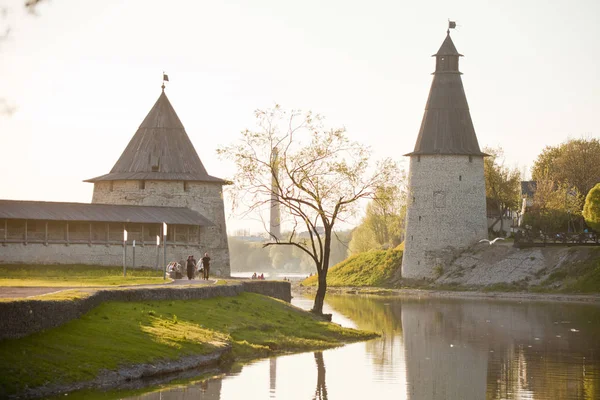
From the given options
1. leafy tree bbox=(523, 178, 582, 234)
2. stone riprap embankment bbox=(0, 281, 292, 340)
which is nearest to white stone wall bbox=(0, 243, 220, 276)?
stone riprap embankment bbox=(0, 281, 292, 340)

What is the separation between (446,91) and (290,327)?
3989 centimetres

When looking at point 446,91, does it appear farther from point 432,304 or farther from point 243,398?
point 243,398

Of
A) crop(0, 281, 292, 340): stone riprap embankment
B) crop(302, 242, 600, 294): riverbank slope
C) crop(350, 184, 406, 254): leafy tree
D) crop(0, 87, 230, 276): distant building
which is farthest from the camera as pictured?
crop(350, 184, 406, 254): leafy tree

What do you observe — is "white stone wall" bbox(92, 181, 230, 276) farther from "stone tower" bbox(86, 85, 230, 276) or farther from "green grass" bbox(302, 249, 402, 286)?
"green grass" bbox(302, 249, 402, 286)

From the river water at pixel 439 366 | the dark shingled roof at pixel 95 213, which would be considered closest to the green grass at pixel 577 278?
the river water at pixel 439 366

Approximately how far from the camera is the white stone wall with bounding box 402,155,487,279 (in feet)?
226

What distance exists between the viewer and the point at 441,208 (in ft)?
227

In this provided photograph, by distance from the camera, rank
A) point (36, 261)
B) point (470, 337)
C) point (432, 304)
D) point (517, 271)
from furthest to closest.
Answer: point (517, 271) < point (432, 304) < point (36, 261) < point (470, 337)

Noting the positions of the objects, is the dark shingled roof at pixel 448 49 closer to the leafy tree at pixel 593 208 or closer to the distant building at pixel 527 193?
the leafy tree at pixel 593 208

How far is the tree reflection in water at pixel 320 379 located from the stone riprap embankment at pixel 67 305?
4101 mm

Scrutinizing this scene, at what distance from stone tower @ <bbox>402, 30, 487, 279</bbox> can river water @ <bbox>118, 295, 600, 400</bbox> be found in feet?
86.0

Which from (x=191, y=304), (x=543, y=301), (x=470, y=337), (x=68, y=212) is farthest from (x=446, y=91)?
(x=191, y=304)

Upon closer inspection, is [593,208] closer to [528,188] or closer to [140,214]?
[140,214]

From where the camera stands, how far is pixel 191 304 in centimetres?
2925
